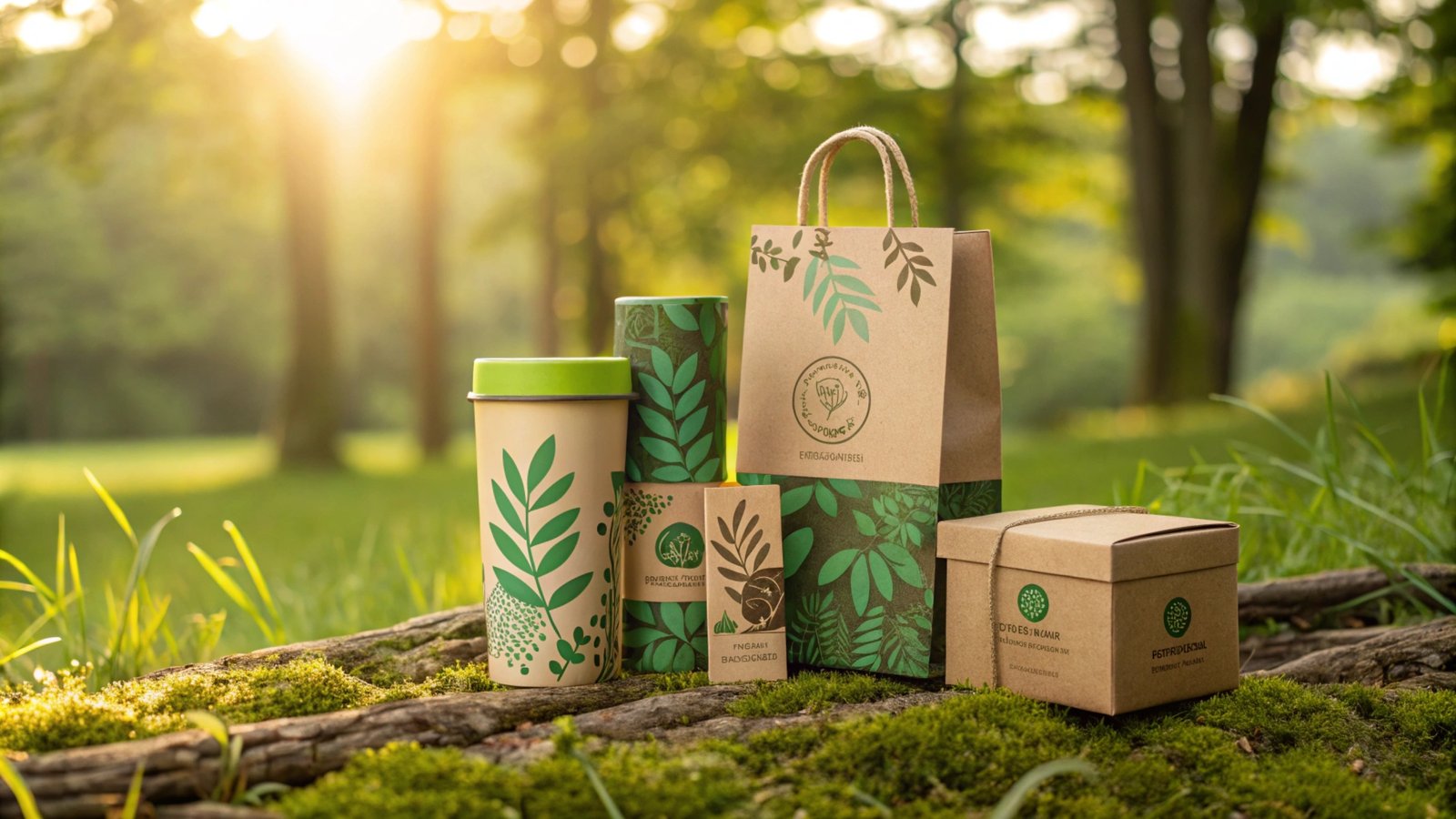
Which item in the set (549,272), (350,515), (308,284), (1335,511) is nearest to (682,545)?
(1335,511)

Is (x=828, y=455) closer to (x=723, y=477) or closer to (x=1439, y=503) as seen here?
(x=723, y=477)

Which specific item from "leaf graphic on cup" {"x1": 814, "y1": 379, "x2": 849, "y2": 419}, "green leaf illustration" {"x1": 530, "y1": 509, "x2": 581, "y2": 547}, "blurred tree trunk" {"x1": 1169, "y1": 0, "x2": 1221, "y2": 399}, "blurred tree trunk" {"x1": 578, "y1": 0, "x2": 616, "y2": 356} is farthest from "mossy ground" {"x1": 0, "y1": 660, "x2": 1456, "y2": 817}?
"blurred tree trunk" {"x1": 578, "y1": 0, "x2": 616, "y2": 356}

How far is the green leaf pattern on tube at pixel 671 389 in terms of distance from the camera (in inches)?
91.1

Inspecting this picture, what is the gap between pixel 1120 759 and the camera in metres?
1.94

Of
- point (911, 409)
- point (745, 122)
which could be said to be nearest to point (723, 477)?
point (911, 409)

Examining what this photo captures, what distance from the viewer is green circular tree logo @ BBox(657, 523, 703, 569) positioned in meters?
2.33

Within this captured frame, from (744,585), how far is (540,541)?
0.41 metres

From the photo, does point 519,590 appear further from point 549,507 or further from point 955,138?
point 955,138

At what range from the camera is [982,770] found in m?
1.84

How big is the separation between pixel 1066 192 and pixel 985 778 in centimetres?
1613

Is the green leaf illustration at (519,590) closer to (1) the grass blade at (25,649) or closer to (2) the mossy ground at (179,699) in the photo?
(2) the mossy ground at (179,699)

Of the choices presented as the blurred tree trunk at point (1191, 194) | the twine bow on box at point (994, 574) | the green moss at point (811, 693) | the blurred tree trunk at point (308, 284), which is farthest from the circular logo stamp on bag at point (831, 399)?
the blurred tree trunk at point (308, 284)

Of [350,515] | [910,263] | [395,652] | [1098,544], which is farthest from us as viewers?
[350,515]

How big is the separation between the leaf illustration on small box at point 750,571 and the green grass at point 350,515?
1269mm
